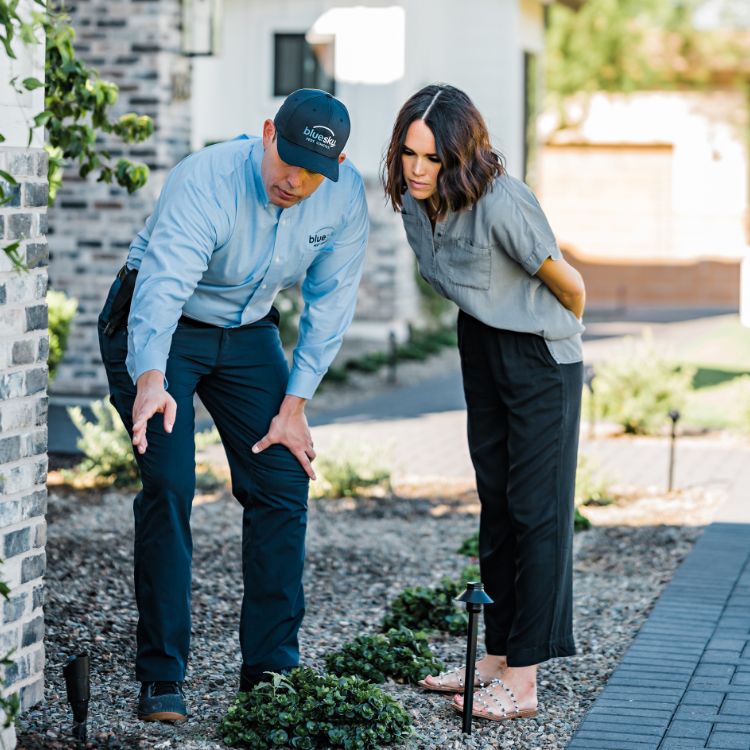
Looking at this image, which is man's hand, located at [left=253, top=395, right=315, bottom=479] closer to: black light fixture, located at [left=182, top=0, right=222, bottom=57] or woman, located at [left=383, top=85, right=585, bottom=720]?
woman, located at [left=383, top=85, right=585, bottom=720]

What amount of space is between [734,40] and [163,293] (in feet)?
86.4

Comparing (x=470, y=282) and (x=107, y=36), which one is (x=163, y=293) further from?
(x=107, y=36)

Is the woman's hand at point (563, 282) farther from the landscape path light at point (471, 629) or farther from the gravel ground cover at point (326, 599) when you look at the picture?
the gravel ground cover at point (326, 599)

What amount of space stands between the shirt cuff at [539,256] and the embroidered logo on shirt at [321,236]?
59 centimetres

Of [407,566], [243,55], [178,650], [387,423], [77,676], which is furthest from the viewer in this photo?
[243,55]

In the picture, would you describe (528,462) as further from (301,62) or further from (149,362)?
(301,62)

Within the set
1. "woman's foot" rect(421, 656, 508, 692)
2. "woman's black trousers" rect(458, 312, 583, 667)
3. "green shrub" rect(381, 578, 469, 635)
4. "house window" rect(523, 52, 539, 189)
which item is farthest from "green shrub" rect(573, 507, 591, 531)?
"house window" rect(523, 52, 539, 189)

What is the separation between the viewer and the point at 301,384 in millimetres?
3234

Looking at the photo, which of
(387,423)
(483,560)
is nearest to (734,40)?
(387,423)

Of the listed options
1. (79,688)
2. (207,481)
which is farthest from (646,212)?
(79,688)

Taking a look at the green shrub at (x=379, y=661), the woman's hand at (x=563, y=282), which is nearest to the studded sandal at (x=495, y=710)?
the green shrub at (x=379, y=661)

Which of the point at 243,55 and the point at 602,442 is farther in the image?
the point at 243,55

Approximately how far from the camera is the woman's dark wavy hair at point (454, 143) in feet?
9.56

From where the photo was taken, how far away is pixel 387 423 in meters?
9.30
